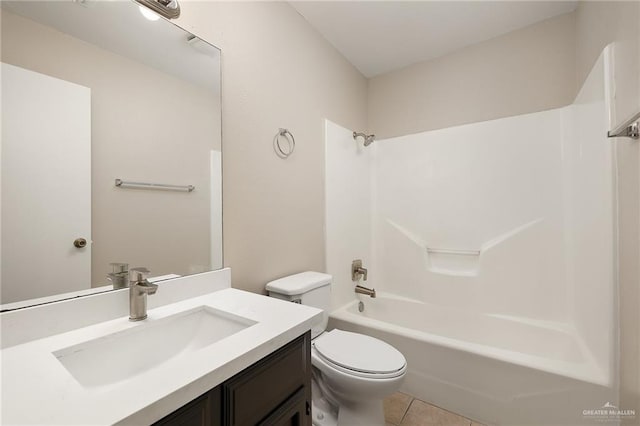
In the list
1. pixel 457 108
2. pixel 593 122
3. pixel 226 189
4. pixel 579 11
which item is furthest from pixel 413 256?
pixel 579 11

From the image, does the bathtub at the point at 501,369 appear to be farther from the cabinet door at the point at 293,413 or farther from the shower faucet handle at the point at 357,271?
the cabinet door at the point at 293,413

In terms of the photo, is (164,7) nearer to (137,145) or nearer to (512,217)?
(137,145)

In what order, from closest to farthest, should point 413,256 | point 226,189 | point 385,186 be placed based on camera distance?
point 226,189 → point 413,256 → point 385,186

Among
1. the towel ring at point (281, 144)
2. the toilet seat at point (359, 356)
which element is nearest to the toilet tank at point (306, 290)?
the toilet seat at point (359, 356)

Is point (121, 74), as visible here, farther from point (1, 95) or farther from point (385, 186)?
→ point (385, 186)

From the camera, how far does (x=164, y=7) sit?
1081mm

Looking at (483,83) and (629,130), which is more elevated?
(483,83)

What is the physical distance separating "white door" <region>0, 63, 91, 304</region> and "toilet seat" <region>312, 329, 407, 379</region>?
108cm

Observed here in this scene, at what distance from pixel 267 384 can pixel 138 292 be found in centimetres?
53

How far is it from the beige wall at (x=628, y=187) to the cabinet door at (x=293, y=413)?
129cm

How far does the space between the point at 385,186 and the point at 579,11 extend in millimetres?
→ 1722

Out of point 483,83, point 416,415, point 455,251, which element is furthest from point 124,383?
point 483,83

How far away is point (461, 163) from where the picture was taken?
2.27m

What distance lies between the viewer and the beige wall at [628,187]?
3.52ft
